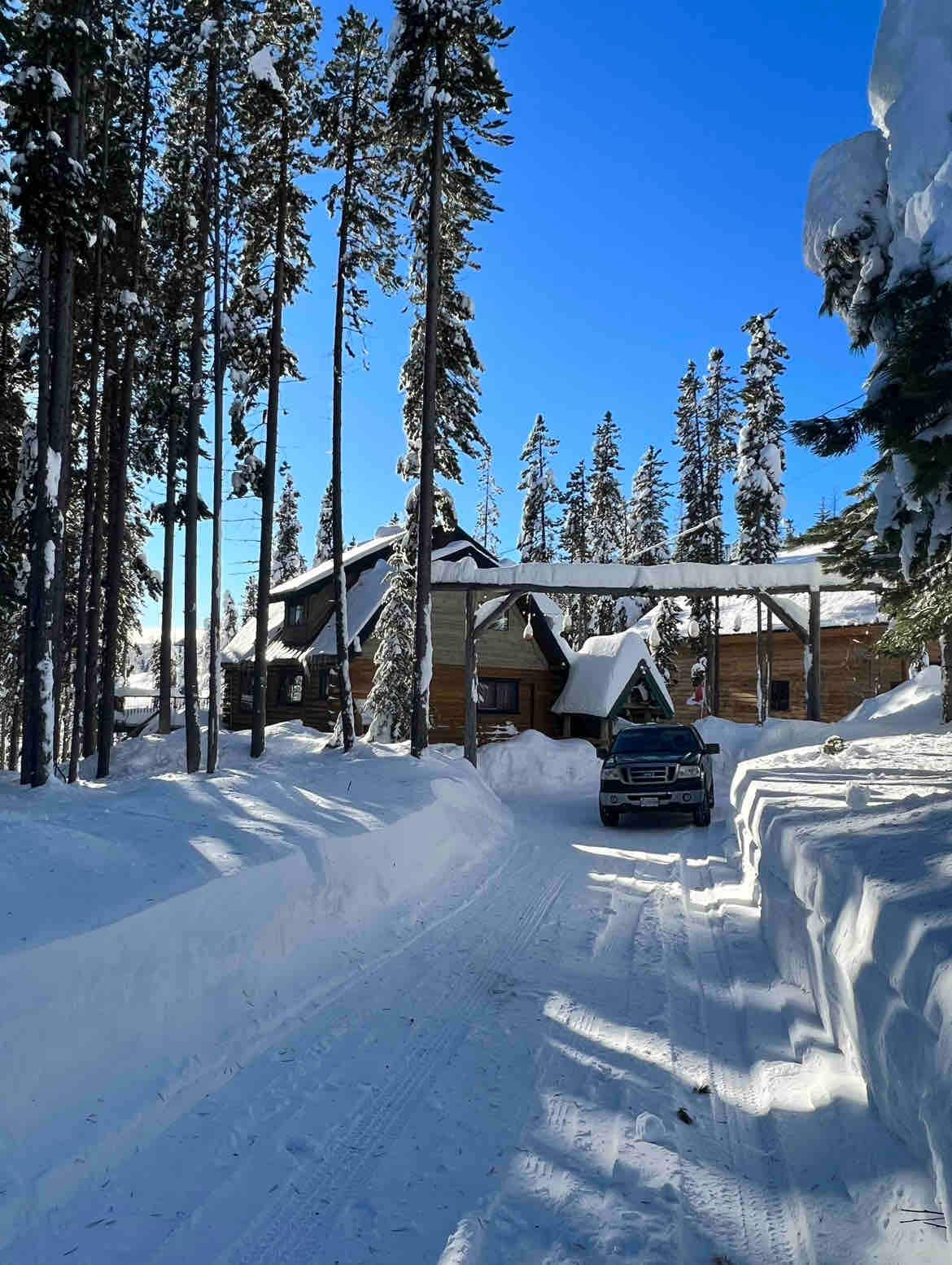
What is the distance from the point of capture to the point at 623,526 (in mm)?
56812

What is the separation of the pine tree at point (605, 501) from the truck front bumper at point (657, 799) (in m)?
35.4

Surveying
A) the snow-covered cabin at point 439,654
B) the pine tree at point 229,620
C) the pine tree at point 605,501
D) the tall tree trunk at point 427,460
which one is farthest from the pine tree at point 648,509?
the pine tree at point 229,620

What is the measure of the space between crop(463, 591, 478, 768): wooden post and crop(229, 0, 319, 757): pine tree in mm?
5322

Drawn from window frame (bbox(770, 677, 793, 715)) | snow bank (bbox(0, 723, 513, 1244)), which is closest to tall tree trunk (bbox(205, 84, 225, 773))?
snow bank (bbox(0, 723, 513, 1244))

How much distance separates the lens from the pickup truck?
46.6ft

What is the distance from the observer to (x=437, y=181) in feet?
55.1

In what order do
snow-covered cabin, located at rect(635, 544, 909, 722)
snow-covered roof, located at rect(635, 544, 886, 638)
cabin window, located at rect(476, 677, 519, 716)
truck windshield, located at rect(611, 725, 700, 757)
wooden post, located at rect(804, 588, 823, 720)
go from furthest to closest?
1. snow-covered cabin, located at rect(635, 544, 909, 722)
2. snow-covered roof, located at rect(635, 544, 886, 638)
3. cabin window, located at rect(476, 677, 519, 716)
4. wooden post, located at rect(804, 588, 823, 720)
5. truck windshield, located at rect(611, 725, 700, 757)

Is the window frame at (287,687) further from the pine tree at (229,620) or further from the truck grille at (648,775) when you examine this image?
the pine tree at (229,620)

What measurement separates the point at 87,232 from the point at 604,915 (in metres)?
12.7

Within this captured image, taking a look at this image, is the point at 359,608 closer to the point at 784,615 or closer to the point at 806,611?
the point at 784,615

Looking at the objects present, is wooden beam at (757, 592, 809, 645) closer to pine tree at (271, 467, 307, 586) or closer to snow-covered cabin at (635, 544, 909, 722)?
snow-covered cabin at (635, 544, 909, 722)

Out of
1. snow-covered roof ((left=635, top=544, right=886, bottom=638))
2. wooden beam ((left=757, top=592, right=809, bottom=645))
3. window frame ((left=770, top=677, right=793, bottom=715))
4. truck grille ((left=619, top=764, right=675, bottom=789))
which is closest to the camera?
truck grille ((left=619, top=764, right=675, bottom=789))

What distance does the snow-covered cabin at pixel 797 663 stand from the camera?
37031mm

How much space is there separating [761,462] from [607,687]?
14716 millimetres
